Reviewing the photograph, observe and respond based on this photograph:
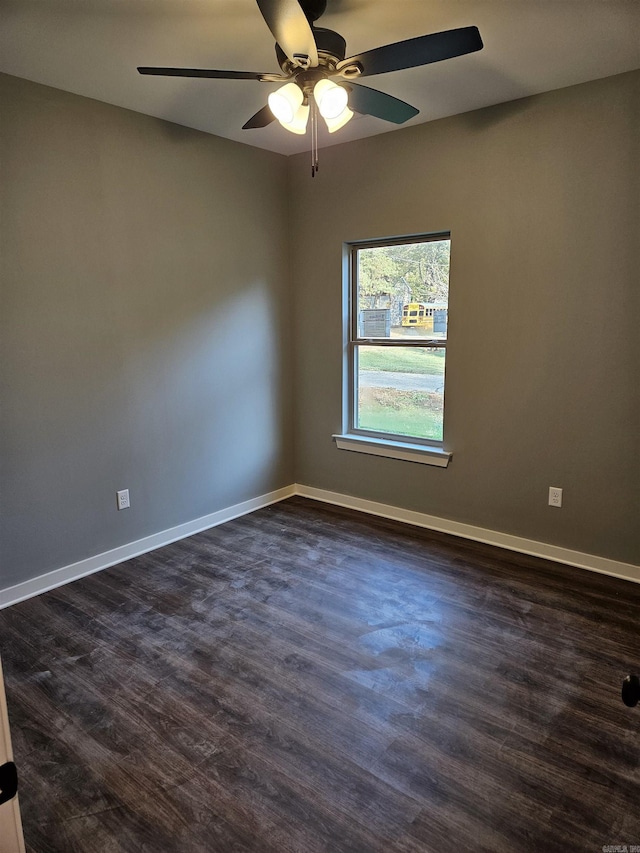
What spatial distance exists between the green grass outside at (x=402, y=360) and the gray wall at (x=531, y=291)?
0.57ft

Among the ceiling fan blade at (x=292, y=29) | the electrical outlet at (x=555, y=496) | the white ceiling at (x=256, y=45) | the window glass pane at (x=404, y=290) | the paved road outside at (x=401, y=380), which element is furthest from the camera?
the paved road outside at (x=401, y=380)

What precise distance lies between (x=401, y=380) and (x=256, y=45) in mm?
2212

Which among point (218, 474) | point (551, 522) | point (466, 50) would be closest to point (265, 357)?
point (218, 474)

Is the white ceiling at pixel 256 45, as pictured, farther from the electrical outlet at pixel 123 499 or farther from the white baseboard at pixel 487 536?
the white baseboard at pixel 487 536

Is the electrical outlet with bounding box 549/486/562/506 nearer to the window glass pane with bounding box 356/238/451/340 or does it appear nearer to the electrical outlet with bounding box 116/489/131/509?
the window glass pane with bounding box 356/238/451/340

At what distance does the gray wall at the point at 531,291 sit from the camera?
108 inches

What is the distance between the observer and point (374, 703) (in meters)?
2.00

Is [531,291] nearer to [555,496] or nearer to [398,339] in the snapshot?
[398,339]

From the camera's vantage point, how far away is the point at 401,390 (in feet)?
12.5

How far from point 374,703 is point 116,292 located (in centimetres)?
256

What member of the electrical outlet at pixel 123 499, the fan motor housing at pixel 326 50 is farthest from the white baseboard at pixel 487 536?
the fan motor housing at pixel 326 50

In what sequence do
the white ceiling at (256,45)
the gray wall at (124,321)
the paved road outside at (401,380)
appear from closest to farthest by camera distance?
1. the white ceiling at (256,45)
2. the gray wall at (124,321)
3. the paved road outside at (401,380)

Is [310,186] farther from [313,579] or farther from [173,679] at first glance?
[173,679]

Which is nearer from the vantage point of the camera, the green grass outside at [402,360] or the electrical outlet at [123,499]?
the electrical outlet at [123,499]
